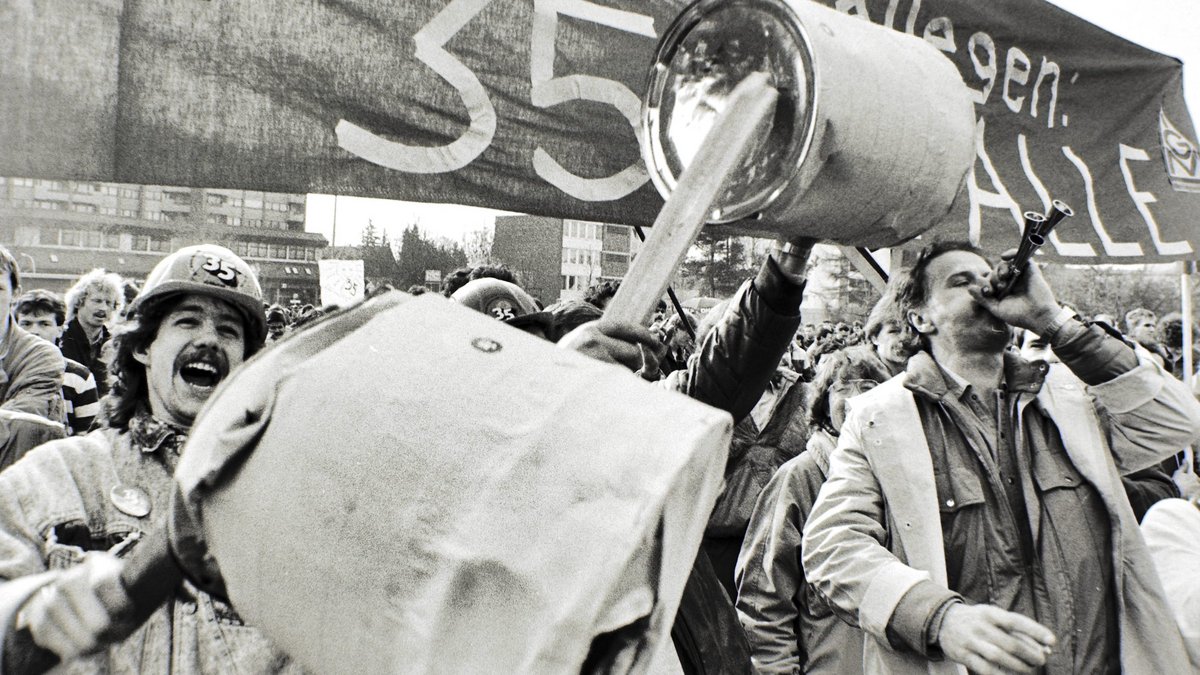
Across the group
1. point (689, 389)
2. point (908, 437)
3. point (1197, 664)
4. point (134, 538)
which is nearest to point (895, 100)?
point (689, 389)

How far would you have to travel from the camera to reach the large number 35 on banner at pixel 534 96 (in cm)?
291

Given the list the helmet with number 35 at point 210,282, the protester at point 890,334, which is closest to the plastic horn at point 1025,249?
the protester at point 890,334

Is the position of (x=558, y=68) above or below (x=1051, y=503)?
above

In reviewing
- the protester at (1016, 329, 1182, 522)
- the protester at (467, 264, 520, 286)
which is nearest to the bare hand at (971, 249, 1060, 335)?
the protester at (1016, 329, 1182, 522)

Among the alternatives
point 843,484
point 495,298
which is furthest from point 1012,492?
point 495,298

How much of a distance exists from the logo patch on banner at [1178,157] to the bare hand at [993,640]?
4.80 metres

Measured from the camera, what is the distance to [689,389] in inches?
83.7

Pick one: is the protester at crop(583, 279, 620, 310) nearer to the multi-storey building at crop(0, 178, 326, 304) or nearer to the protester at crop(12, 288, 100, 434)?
the protester at crop(12, 288, 100, 434)

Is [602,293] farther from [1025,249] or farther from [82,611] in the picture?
[82,611]

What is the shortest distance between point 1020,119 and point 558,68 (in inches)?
122

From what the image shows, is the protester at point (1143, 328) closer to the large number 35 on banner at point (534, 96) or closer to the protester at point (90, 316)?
the large number 35 on banner at point (534, 96)

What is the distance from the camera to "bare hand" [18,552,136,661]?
45.9 inches

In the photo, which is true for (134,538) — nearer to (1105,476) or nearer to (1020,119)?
(1105,476)

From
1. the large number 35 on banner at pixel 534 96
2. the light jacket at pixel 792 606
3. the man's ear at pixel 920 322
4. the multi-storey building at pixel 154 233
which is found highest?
the large number 35 on banner at pixel 534 96
